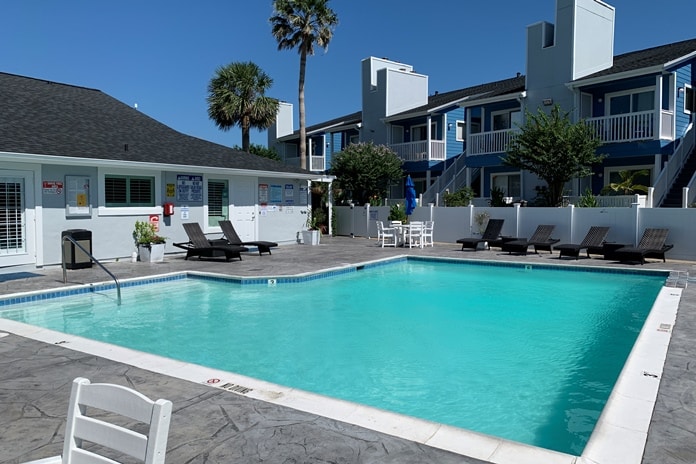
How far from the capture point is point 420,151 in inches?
1070

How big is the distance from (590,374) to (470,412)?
1959 millimetres

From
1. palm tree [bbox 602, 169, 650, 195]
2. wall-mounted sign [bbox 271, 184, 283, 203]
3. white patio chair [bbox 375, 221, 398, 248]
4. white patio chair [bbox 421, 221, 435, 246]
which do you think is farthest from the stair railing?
wall-mounted sign [bbox 271, 184, 283, 203]

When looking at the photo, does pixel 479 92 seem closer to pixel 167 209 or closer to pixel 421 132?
pixel 421 132

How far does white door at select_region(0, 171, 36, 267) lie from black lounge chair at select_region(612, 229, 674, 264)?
49.2 ft

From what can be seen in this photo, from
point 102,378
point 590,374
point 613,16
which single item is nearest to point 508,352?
point 590,374

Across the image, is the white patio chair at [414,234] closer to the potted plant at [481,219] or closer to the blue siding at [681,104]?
the potted plant at [481,219]

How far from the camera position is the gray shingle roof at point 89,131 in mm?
13438

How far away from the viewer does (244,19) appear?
84.4 ft

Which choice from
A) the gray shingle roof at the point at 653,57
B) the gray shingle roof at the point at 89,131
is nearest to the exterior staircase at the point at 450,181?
the gray shingle roof at the point at 653,57

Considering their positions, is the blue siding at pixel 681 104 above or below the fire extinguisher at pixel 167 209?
above

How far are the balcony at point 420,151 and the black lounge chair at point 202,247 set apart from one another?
14.1 metres

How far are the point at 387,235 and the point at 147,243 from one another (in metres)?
8.82

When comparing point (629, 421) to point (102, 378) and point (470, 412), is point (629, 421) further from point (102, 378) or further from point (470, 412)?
point (102, 378)

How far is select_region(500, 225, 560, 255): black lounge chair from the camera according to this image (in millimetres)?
16562
